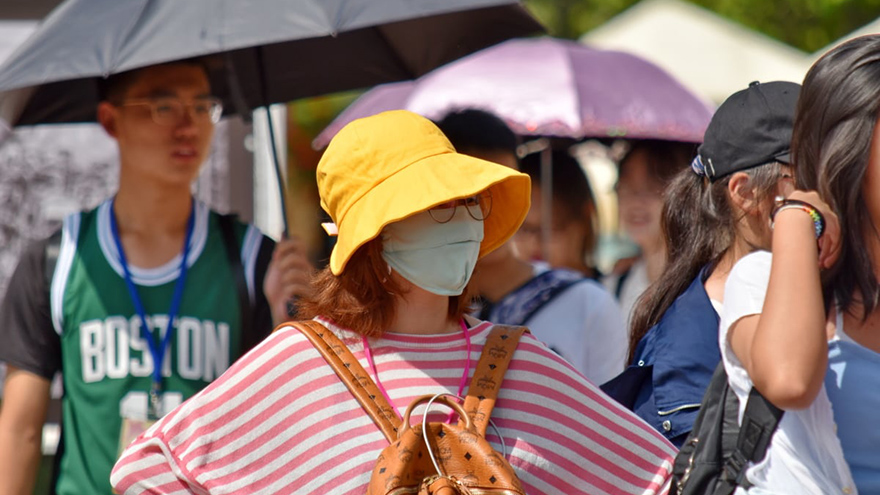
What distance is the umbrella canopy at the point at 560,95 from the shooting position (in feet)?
19.1

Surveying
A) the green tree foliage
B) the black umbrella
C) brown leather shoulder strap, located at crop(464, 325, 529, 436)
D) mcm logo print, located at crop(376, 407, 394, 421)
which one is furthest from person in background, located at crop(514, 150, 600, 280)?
the green tree foliage

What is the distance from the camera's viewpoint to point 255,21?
10.7ft

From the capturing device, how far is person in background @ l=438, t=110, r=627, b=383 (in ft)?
13.8

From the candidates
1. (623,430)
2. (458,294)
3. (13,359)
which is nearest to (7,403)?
(13,359)

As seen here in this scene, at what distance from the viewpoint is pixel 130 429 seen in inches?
134

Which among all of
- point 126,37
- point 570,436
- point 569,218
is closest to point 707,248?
point 570,436

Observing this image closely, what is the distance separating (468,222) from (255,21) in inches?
42.1

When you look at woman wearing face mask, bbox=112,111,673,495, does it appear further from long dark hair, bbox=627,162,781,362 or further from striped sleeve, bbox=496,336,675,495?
long dark hair, bbox=627,162,781,362

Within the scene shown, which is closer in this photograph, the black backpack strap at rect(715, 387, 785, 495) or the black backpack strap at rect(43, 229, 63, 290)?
the black backpack strap at rect(715, 387, 785, 495)

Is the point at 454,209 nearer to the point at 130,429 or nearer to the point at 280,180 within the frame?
the point at 130,429

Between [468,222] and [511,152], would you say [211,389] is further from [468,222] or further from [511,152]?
[511,152]

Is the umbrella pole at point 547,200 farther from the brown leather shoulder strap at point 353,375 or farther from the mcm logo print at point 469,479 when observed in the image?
the mcm logo print at point 469,479

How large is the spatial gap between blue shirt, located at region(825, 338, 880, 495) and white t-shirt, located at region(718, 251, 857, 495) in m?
0.02

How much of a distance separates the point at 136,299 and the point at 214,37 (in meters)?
0.86
